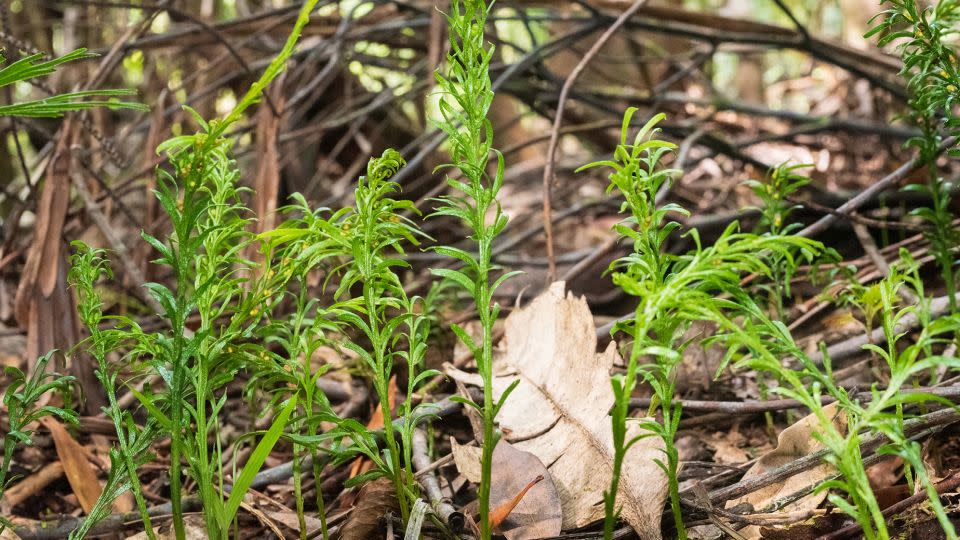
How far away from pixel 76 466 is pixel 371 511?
85 cm

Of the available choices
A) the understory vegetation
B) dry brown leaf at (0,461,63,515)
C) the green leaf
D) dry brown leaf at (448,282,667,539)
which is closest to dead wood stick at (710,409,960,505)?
the understory vegetation

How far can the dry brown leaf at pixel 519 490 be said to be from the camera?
4.56ft

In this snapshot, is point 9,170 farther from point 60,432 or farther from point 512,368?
point 512,368

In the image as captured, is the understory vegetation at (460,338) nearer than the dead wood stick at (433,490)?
Yes

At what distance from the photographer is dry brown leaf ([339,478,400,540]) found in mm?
1427

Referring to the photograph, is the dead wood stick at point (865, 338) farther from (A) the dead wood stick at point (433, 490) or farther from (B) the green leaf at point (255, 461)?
(B) the green leaf at point (255, 461)

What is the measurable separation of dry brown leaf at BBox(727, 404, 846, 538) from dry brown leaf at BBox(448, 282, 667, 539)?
0.21 meters

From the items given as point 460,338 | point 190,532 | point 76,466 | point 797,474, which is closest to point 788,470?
point 797,474

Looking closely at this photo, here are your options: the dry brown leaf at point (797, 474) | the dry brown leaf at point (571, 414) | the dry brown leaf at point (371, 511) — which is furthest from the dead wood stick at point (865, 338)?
the dry brown leaf at point (371, 511)

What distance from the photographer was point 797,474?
1.49 m

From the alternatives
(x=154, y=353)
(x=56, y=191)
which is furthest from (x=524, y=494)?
(x=56, y=191)

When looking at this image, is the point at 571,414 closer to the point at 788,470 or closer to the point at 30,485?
the point at 788,470

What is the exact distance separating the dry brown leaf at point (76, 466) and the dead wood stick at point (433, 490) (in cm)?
77

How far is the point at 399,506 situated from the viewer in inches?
58.3
